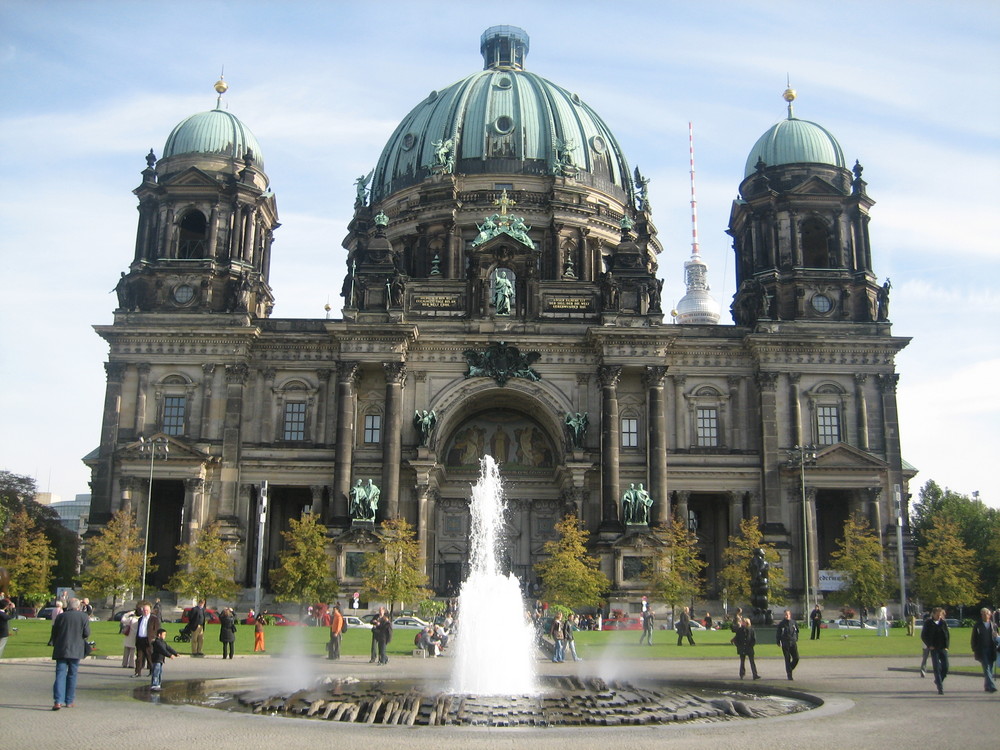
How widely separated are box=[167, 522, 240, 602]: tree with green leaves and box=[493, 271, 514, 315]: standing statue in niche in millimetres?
20808

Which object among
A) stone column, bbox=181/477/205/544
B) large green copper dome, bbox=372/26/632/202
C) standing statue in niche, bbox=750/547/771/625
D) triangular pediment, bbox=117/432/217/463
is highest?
large green copper dome, bbox=372/26/632/202

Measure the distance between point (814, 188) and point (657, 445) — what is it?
19.5 meters

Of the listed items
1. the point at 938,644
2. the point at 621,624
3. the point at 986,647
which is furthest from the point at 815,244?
the point at 938,644

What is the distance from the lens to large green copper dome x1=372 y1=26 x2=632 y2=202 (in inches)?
3061

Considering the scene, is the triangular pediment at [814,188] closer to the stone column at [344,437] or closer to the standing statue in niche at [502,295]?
the standing statue in niche at [502,295]

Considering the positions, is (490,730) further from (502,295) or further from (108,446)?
(108,446)

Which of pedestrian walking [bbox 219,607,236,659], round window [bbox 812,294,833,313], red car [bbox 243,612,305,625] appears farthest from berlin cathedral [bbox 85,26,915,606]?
pedestrian walking [bbox 219,607,236,659]

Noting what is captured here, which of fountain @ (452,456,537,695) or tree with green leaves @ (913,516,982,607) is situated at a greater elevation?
tree with green leaves @ (913,516,982,607)

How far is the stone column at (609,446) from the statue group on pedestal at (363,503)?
42.2 ft

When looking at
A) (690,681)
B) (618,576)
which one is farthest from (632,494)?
(690,681)

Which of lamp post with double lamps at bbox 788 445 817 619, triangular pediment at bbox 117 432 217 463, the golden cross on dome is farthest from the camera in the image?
the golden cross on dome

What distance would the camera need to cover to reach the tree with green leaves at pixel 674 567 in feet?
180

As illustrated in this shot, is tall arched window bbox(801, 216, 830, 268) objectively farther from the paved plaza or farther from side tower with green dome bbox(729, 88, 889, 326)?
the paved plaza

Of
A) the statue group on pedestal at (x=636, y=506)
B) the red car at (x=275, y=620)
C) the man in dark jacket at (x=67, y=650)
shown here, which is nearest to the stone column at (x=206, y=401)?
the red car at (x=275, y=620)
